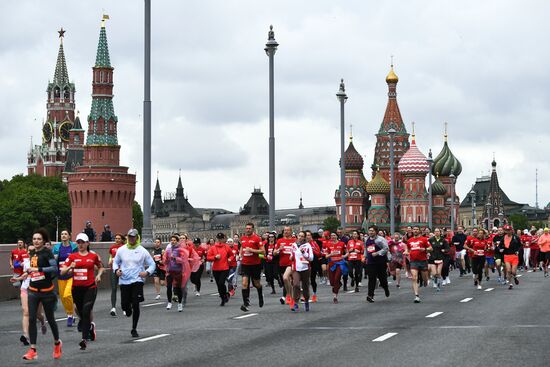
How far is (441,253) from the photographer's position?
105ft

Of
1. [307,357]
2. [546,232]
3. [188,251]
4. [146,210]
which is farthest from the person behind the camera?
[546,232]

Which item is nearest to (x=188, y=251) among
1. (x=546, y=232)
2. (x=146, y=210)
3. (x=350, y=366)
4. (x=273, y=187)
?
(x=146, y=210)

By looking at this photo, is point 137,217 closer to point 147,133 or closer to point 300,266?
point 147,133

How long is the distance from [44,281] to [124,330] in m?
4.13

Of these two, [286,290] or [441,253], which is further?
[441,253]

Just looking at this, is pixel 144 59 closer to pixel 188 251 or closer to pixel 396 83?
pixel 188 251

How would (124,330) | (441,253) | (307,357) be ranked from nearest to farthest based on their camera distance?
(307,357)
(124,330)
(441,253)

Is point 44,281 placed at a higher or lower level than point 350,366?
higher

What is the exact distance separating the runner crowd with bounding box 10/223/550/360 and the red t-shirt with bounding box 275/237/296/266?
0.07 ft

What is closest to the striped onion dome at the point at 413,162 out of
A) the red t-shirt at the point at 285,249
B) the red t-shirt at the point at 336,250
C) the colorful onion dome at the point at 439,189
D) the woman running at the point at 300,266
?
the colorful onion dome at the point at 439,189

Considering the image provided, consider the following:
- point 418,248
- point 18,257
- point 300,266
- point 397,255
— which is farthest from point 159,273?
point 300,266

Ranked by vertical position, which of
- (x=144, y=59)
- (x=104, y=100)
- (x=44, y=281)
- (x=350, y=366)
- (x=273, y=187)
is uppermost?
(x=104, y=100)

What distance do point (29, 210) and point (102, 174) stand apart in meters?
11.1

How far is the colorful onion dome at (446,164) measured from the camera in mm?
192750
